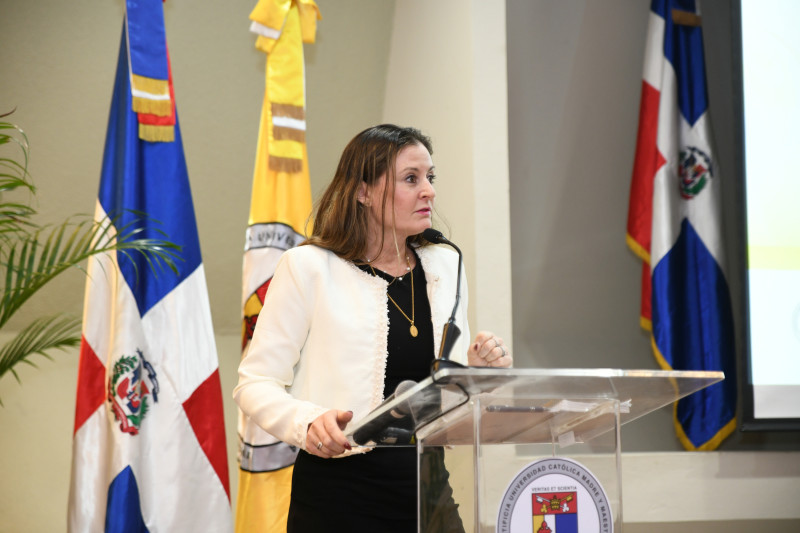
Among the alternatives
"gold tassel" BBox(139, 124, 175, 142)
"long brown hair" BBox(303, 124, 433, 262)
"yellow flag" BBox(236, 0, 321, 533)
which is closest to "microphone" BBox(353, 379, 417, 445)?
"long brown hair" BBox(303, 124, 433, 262)

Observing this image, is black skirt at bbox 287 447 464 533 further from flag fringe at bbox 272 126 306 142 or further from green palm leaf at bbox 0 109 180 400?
flag fringe at bbox 272 126 306 142

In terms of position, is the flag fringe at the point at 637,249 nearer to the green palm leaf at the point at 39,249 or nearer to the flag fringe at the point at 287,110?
the flag fringe at the point at 287,110

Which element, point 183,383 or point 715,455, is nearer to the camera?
point 183,383

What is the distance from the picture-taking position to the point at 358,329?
1571mm

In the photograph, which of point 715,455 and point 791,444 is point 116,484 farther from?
point 791,444

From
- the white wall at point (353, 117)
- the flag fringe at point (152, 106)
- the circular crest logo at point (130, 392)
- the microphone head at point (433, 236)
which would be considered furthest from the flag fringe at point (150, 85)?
the microphone head at point (433, 236)

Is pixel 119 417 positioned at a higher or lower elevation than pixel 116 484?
higher

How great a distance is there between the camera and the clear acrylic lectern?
93 centimetres

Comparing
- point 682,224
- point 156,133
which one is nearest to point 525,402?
point 156,133

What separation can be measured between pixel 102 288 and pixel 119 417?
0.44 m

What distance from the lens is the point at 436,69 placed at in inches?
125

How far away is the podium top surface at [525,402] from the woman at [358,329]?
281 millimetres

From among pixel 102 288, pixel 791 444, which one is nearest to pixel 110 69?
pixel 102 288

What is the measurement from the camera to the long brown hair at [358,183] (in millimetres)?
1694
